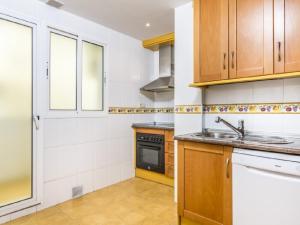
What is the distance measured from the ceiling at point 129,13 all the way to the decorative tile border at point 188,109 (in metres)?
1.20

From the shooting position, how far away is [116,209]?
230 cm

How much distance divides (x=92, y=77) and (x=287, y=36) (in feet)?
7.59

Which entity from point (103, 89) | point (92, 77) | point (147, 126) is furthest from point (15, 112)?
point (147, 126)

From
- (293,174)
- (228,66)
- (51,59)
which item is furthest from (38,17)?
(293,174)

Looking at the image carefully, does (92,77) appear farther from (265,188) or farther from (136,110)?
(265,188)

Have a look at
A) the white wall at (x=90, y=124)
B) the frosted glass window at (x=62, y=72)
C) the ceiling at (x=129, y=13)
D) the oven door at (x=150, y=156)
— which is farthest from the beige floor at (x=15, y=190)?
the ceiling at (x=129, y=13)

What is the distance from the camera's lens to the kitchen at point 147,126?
159 cm

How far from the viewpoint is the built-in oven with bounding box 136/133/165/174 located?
302 cm

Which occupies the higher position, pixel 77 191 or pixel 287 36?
pixel 287 36

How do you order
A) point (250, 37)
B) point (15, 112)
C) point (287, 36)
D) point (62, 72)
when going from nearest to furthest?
point (287, 36) < point (250, 37) < point (15, 112) < point (62, 72)

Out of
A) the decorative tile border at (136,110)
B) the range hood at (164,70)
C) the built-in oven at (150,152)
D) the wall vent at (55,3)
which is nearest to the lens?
the wall vent at (55,3)

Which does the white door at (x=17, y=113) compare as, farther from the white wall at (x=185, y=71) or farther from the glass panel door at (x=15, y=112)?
the white wall at (x=185, y=71)

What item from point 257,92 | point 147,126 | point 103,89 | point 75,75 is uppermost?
point 75,75

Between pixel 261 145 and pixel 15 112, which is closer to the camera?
pixel 261 145
